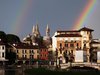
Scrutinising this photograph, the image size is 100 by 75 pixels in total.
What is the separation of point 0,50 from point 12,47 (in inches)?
289

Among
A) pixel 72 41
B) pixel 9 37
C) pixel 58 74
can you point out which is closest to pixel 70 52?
pixel 72 41

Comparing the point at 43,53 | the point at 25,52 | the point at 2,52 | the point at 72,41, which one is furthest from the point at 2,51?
the point at 72,41

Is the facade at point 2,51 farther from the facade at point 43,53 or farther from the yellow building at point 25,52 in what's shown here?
the facade at point 43,53

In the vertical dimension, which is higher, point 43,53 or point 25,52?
point 25,52

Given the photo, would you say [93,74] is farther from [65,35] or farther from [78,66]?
[65,35]

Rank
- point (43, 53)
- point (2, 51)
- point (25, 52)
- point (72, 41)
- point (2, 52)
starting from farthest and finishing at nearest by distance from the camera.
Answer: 1. point (43, 53)
2. point (25, 52)
3. point (2, 51)
4. point (2, 52)
5. point (72, 41)

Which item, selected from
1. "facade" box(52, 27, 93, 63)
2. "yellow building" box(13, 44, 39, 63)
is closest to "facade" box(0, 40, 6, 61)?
"yellow building" box(13, 44, 39, 63)

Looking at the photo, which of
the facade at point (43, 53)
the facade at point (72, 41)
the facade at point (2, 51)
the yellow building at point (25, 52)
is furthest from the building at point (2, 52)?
the facade at point (72, 41)

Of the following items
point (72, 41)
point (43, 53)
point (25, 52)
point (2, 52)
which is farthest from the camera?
point (43, 53)

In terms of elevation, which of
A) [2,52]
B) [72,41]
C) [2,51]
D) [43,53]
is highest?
[72,41]

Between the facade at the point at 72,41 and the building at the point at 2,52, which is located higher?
the facade at the point at 72,41

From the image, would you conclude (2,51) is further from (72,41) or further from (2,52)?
(72,41)

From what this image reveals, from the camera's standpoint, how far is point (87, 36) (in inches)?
4938

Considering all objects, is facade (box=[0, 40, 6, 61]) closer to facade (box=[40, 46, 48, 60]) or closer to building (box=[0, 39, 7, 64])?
building (box=[0, 39, 7, 64])
